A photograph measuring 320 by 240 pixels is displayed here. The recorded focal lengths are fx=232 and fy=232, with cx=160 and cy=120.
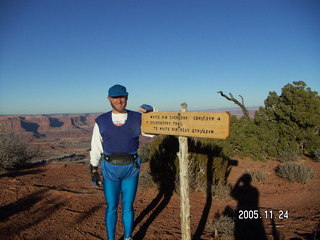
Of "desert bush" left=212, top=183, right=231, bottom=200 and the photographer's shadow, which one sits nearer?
the photographer's shadow

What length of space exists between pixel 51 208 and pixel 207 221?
9.04 ft

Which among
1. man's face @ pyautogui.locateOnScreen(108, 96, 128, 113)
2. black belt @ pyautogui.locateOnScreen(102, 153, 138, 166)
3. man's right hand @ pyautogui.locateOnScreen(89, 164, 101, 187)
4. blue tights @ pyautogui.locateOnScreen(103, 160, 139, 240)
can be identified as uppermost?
man's face @ pyautogui.locateOnScreen(108, 96, 128, 113)

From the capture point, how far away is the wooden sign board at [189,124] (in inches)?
81.9

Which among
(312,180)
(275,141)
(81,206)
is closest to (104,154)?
(81,206)

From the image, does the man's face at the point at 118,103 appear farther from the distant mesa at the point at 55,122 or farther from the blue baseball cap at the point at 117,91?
the distant mesa at the point at 55,122

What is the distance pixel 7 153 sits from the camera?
25.2 feet

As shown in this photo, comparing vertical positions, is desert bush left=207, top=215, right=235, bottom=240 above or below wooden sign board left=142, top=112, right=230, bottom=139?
below

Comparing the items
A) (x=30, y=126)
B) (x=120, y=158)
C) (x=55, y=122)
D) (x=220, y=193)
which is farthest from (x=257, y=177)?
(x=55, y=122)

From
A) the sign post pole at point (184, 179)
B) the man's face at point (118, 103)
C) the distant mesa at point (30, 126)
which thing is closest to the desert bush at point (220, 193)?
the sign post pole at point (184, 179)

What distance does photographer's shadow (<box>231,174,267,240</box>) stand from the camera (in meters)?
3.42

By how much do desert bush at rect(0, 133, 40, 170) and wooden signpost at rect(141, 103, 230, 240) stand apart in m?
6.88

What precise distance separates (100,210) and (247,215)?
2631 millimetres
